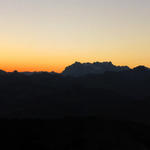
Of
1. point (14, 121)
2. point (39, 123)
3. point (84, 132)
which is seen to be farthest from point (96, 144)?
point (14, 121)

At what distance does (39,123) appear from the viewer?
68062 millimetres

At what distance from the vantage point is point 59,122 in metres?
68.1

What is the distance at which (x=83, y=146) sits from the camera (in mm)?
54156

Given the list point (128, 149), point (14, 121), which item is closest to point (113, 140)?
point (128, 149)

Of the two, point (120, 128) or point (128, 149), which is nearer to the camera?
point (128, 149)

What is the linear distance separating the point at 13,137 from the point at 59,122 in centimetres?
1476

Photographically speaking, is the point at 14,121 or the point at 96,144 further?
the point at 14,121

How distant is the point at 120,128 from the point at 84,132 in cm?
1214

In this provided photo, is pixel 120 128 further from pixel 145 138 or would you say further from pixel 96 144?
pixel 96 144

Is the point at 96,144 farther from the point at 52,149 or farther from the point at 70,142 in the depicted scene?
the point at 52,149

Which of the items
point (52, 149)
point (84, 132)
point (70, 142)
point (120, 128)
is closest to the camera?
point (52, 149)

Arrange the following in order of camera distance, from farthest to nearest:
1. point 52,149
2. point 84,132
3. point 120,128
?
point 120,128 → point 84,132 → point 52,149

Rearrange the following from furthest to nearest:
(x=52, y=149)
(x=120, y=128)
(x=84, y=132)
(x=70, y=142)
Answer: (x=120, y=128), (x=84, y=132), (x=70, y=142), (x=52, y=149)

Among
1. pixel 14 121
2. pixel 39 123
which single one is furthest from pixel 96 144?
pixel 14 121
